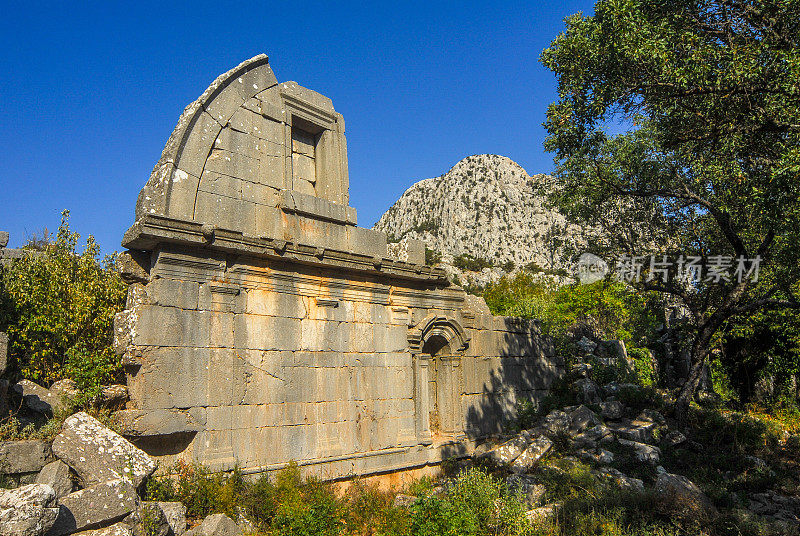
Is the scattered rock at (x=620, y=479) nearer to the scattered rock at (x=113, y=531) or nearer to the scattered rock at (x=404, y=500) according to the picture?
the scattered rock at (x=404, y=500)

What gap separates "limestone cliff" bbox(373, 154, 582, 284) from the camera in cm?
6412

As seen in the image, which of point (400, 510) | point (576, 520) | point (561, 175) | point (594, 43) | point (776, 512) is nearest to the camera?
point (576, 520)

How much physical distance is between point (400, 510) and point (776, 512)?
575cm

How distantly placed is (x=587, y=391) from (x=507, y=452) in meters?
4.31

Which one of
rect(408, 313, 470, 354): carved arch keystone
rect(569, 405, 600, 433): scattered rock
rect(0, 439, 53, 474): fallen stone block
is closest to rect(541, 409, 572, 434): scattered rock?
rect(569, 405, 600, 433): scattered rock

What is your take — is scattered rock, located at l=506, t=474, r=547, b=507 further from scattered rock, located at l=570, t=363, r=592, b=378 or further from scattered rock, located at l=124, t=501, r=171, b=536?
scattered rock, located at l=570, t=363, r=592, b=378

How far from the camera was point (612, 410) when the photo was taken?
12.7m

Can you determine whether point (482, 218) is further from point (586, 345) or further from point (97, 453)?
point (97, 453)

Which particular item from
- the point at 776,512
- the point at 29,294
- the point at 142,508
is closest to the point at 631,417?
the point at 776,512

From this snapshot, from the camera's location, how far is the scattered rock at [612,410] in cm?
1263

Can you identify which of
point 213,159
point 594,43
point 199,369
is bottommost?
point 199,369

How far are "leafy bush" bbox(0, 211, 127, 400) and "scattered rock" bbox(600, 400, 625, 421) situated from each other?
414 inches

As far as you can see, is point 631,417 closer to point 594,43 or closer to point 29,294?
point 594,43

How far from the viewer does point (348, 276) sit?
30.7 feet
